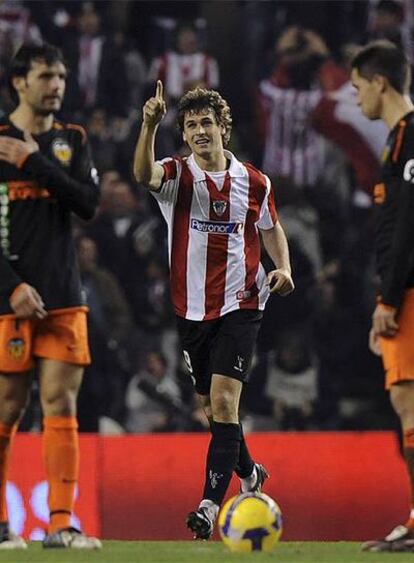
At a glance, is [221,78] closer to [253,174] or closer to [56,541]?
[253,174]

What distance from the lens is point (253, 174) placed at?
729 cm

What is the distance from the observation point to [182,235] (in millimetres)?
7141

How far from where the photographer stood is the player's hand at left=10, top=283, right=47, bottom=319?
653 centimetres

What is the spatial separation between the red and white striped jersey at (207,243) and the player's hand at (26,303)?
859 mm

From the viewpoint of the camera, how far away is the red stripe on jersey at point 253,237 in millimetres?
7121

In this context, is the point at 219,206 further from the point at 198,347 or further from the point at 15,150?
the point at 15,150

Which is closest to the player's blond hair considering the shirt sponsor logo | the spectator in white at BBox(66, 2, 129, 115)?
the shirt sponsor logo

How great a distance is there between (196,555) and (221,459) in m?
0.82

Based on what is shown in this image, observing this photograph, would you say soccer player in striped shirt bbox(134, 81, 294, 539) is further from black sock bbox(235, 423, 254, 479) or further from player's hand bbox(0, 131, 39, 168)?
player's hand bbox(0, 131, 39, 168)

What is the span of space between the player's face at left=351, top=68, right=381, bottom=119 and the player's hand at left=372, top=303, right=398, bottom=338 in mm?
869

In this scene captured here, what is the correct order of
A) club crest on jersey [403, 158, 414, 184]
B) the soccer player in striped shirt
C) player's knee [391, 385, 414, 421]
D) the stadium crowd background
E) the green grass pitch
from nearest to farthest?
the green grass pitch → club crest on jersey [403, 158, 414, 184] → player's knee [391, 385, 414, 421] → the soccer player in striped shirt → the stadium crowd background

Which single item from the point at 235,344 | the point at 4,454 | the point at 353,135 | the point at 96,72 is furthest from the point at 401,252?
the point at 96,72

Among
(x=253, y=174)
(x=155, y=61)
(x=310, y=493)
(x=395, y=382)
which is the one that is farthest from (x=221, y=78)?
(x=395, y=382)

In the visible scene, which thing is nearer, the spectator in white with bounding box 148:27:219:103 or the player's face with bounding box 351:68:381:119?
the player's face with bounding box 351:68:381:119
